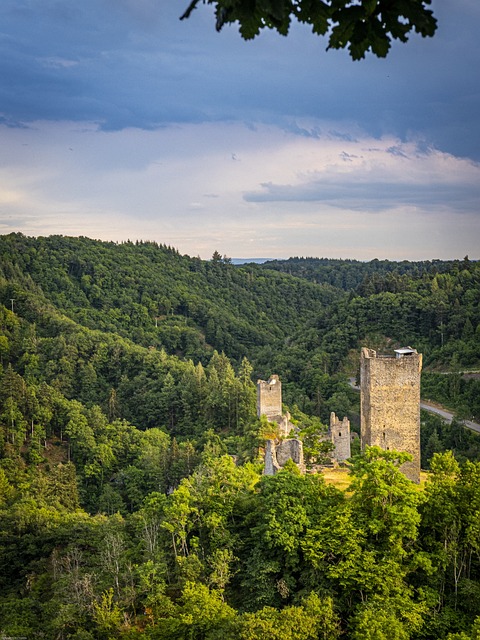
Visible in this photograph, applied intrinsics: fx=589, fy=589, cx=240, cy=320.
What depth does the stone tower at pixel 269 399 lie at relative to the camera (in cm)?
3969

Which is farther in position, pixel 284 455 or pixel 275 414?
pixel 275 414

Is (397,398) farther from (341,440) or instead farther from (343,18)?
(343,18)

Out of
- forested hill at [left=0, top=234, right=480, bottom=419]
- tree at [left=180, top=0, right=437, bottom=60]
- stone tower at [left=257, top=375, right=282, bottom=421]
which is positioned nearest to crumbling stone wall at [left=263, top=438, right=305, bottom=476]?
stone tower at [left=257, top=375, right=282, bottom=421]

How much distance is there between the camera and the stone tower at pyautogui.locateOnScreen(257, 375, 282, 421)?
39.7m

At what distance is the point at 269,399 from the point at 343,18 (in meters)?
36.2

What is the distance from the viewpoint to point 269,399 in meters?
40.0

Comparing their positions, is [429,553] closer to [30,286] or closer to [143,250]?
[30,286]

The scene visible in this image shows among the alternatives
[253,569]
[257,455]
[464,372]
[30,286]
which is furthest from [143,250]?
[253,569]

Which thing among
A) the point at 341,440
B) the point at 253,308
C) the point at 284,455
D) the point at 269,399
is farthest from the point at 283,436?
the point at 253,308

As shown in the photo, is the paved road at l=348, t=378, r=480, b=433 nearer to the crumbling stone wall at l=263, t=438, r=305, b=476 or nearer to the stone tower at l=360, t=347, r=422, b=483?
the crumbling stone wall at l=263, t=438, r=305, b=476

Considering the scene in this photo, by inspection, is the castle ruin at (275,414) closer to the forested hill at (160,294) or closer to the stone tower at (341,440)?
the stone tower at (341,440)

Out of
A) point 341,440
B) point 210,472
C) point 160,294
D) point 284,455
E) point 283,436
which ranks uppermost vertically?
point 160,294

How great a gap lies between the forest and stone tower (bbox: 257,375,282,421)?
1.74 metres

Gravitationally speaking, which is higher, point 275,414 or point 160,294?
point 160,294
